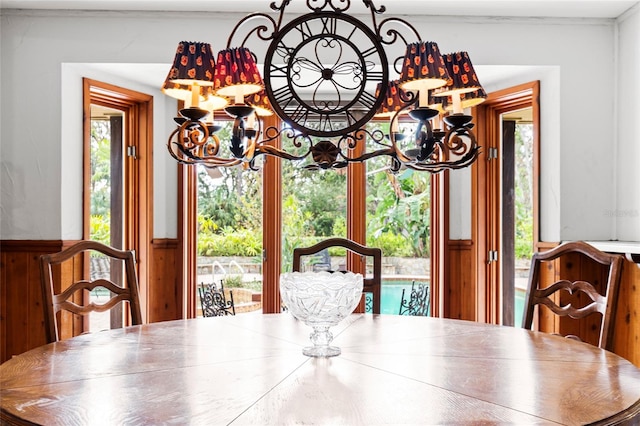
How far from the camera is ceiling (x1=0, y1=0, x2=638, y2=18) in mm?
3230

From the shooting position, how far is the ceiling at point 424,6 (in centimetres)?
323

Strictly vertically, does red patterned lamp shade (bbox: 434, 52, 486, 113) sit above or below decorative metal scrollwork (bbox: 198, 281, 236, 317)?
above

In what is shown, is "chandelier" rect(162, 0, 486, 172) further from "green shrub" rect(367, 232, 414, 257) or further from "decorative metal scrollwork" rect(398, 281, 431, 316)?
"decorative metal scrollwork" rect(398, 281, 431, 316)

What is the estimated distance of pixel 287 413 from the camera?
1.02m

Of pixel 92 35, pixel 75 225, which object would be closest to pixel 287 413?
pixel 75 225

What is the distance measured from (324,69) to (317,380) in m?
1.20

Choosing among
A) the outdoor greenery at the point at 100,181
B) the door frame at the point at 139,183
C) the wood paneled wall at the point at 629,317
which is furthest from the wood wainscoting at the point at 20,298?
the wood paneled wall at the point at 629,317

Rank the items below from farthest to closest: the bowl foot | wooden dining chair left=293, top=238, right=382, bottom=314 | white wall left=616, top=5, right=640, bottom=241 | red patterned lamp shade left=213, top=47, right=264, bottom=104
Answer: white wall left=616, top=5, right=640, bottom=241, wooden dining chair left=293, top=238, right=382, bottom=314, red patterned lamp shade left=213, top=47, right=264, bottom=104, the bowl foot

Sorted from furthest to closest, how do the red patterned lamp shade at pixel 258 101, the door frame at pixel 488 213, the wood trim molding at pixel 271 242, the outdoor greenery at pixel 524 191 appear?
the wood trim molding at pixel 271 242 < the door frame at pixel 488 213 < the outdoor greenery at pixel 524 191 < the red patterned lamp shade at pixel 258 101

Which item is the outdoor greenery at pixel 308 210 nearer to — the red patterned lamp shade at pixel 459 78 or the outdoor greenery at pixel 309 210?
the outdoor greenery at pixel 309 210

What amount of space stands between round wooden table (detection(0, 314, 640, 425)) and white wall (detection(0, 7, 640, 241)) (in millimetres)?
1951

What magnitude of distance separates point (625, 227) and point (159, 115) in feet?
10.5

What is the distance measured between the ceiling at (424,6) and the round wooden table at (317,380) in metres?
2.17

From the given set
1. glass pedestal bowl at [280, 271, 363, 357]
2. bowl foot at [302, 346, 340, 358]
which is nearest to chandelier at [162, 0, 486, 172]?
glass pedestal bowl at [280, 271, 363, 357]
